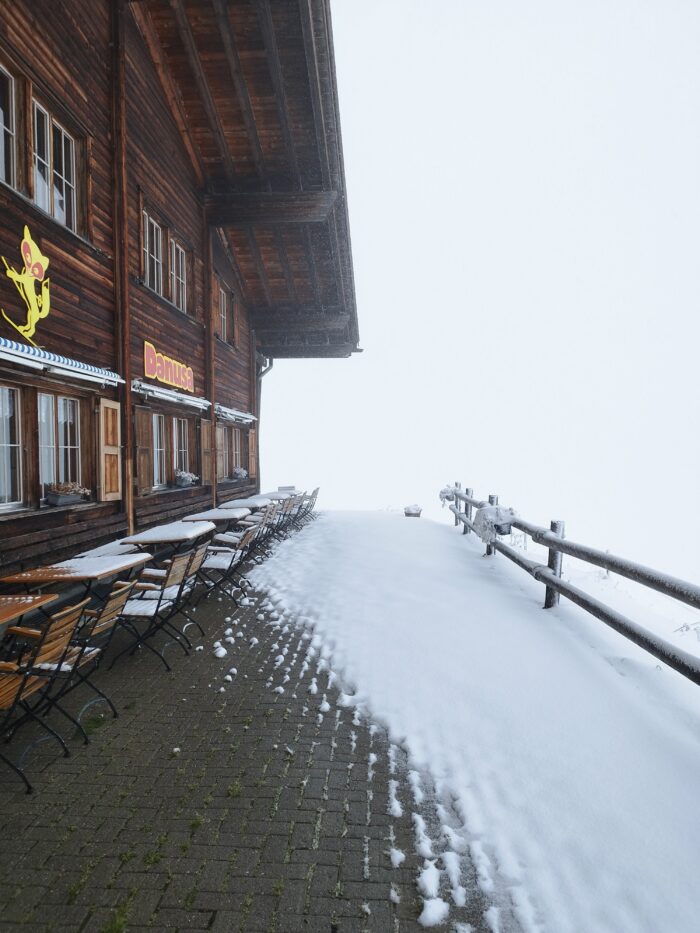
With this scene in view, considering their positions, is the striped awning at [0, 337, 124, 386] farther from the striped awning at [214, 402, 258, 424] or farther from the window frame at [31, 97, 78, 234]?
the striped awning at [214, 402, 258, 424]

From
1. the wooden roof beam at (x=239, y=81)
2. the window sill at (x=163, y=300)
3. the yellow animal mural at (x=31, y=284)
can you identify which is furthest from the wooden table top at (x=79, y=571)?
the wooden roof beam at (x=239, y=81)

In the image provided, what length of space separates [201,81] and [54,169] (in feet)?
15.4

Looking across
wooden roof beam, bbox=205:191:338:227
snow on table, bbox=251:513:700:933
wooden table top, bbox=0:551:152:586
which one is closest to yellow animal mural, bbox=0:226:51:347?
wooden table top, bbox=0:551:152:586

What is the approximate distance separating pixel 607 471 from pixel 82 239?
64391mm

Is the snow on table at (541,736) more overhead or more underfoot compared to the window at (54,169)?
more underfoot

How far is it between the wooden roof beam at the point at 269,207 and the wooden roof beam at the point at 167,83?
24.7 inches

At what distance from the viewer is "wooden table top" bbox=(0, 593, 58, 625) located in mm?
3381

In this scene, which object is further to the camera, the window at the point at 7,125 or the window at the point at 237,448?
the window at the point at 237,448

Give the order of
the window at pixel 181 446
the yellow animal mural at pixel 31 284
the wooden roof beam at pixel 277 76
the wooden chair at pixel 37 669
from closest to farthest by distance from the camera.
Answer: the wooden chair at pixel 37 669 < the yellow animal mural at pixel 31 284 < the wooden roof beam at pixel 277 76 < the window at pixel 181 446

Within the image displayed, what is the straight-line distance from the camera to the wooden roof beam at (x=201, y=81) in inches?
344

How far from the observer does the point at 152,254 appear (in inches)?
372

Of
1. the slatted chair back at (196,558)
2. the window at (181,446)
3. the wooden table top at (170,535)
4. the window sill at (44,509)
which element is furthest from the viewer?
the window at (181,446)

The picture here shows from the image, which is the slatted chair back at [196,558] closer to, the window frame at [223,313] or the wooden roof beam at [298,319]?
the window frame at [223,313]

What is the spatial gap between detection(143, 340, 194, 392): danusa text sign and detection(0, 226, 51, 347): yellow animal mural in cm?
263
